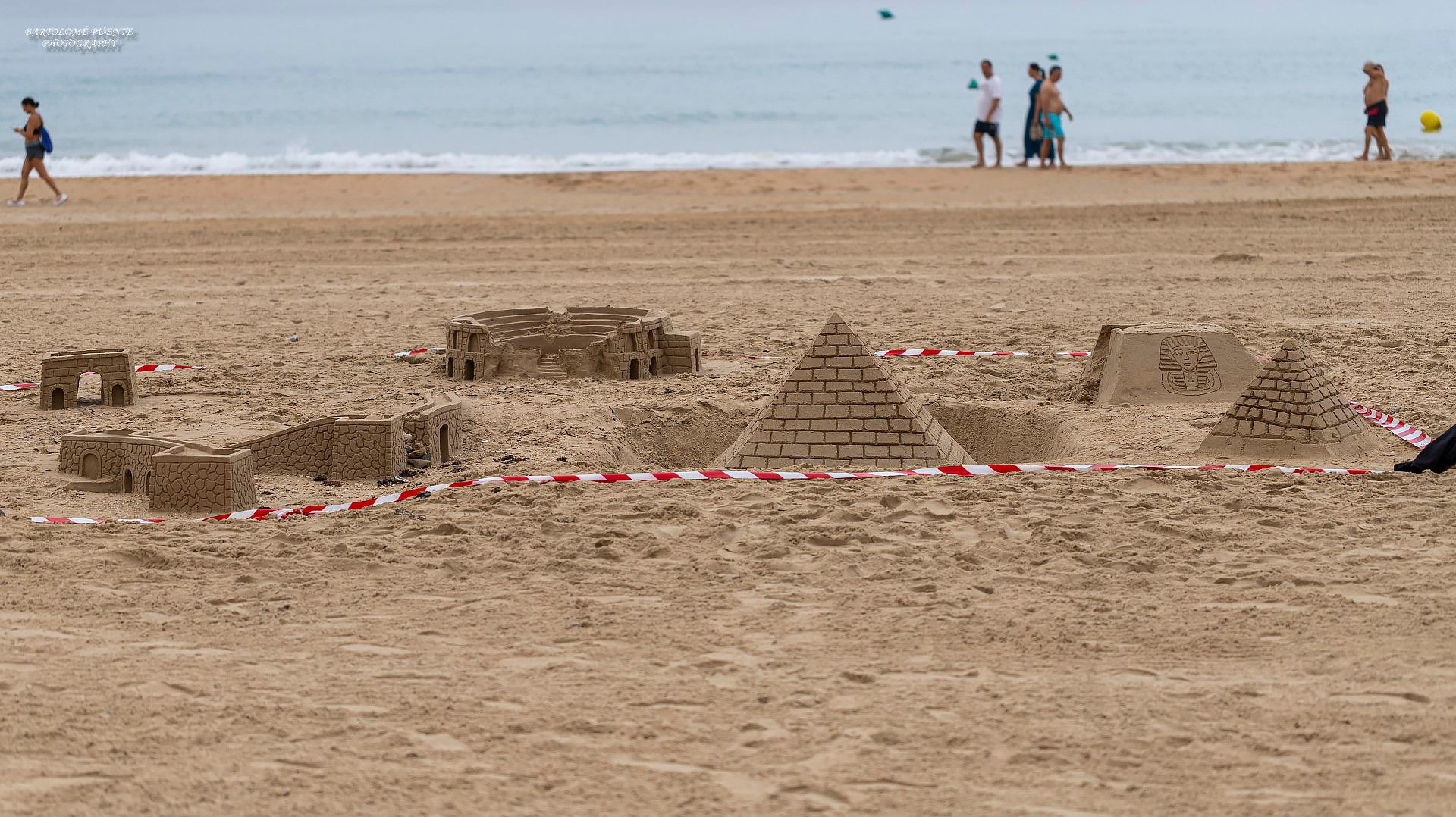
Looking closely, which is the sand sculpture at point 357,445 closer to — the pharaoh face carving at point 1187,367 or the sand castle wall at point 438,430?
the sand castle wall at point 438,430

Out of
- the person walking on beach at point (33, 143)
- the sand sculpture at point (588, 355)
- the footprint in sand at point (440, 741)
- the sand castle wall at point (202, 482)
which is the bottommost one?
the footprint in sand at point (440, 741)

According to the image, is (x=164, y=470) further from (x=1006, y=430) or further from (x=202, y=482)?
(x=1006, y=430)

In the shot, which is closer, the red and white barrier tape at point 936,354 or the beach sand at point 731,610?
the beach sand at point 731,610

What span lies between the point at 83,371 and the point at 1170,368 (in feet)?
19.8

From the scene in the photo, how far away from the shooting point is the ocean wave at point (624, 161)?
92.7ft

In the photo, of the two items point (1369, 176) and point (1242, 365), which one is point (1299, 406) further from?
point (1369, 176)

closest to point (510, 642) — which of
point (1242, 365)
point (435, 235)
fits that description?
point (1242, 365)

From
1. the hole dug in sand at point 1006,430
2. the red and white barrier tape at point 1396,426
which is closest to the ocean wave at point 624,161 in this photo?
the hole dug in sand at point 1006,430

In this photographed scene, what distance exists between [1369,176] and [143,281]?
15.3 m

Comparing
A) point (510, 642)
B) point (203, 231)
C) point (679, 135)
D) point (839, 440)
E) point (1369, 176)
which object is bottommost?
point (510, 642)

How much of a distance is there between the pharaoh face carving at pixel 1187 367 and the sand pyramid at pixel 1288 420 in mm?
1168

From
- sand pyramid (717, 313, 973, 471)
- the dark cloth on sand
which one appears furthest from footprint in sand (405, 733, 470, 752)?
the dark cloth on sand

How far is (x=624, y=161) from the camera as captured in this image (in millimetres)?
29312

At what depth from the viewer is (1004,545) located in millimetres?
5891
